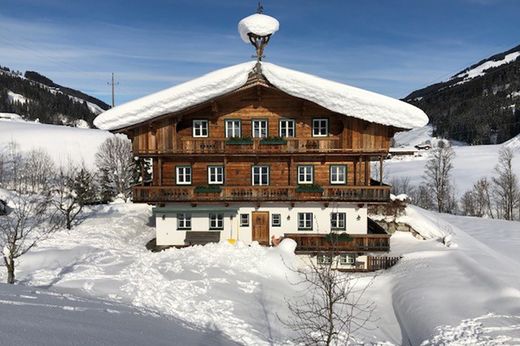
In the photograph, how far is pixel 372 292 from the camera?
64.3 feet

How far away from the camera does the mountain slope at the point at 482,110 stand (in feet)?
428

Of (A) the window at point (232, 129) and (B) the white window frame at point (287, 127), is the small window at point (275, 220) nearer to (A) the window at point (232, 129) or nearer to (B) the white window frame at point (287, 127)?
(B) the white window frame at point (287, 127)

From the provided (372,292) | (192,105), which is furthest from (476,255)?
(192,105)

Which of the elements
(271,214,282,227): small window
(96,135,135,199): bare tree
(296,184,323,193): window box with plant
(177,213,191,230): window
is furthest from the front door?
(96,135,135,199): bare tree

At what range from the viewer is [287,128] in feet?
80.5

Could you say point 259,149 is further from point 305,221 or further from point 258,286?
point 258,286

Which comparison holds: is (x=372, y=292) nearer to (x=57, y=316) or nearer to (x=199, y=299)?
(x=199, y=299)

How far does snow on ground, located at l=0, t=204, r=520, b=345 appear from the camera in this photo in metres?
12.9

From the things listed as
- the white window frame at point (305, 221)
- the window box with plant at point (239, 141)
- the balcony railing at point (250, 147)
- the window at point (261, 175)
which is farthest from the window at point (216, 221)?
the white window frame at point (305, 221)

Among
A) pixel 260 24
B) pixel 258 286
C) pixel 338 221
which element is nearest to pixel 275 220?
pixel 338 221

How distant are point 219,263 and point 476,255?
16.2 m

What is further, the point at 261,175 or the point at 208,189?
the point at 261,175

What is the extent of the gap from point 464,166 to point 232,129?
84.4m

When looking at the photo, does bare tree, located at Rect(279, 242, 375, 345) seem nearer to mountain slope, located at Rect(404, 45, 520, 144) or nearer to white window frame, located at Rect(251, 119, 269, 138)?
white window frame, located at Rect(251, 119, 269, 138)
